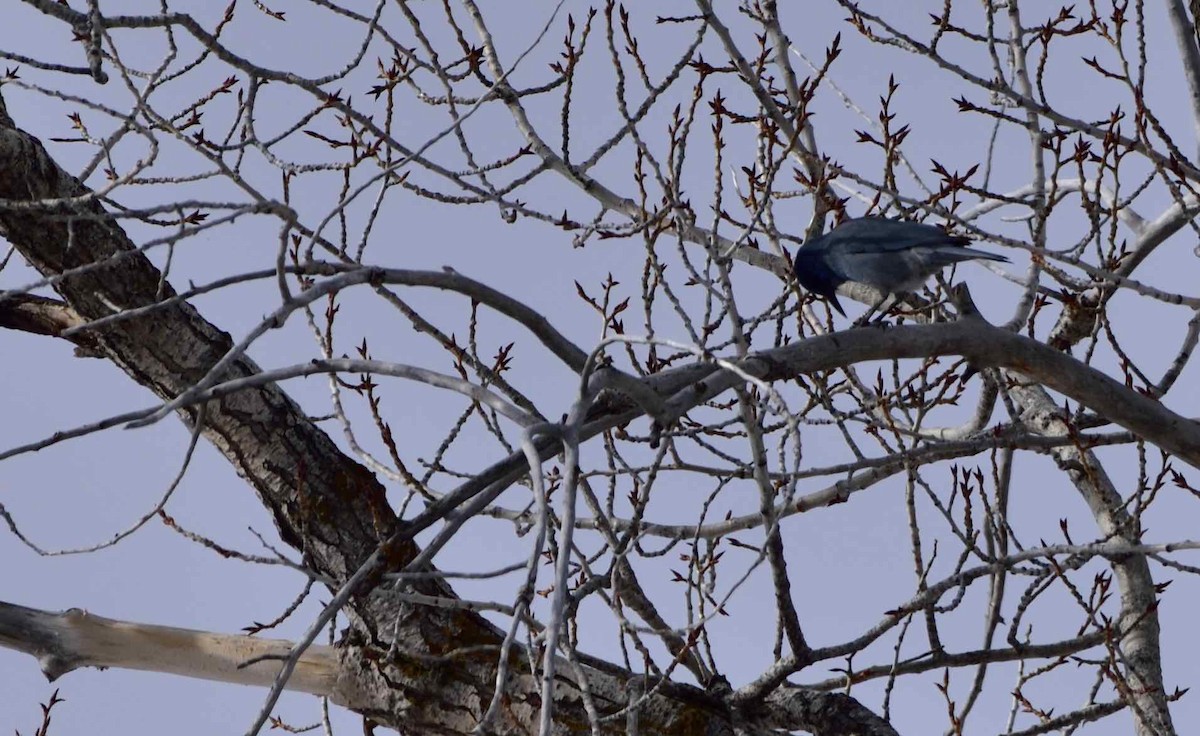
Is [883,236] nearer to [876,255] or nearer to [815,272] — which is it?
[876,255]

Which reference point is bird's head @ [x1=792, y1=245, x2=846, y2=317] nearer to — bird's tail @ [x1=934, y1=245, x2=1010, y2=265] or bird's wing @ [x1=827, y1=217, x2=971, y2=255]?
bird's wing @ [x1=827, y1=217, x2=971, y2=255]

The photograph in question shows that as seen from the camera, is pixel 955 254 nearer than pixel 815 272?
Yes

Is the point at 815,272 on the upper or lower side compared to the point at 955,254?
upper

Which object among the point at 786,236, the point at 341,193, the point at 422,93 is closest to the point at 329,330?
the point at 341,193

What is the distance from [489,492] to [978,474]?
1.99 metres

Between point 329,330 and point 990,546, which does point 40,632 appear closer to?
point 329,330

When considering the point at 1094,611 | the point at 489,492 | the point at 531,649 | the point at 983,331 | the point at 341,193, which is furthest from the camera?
the point at 341,193

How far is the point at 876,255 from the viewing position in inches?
158

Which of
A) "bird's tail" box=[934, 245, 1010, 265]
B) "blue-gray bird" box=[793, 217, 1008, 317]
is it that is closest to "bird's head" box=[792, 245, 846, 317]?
"blue-gray bird" box=[793, 217, 1008, 317]

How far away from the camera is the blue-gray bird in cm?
387

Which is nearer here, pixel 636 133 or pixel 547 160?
pixel 636 133

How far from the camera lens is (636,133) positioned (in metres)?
3.78

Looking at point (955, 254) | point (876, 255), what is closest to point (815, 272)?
point (876, 255)

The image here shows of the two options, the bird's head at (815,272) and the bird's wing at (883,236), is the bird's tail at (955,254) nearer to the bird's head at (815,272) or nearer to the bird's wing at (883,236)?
the bird's wing at (883,236)
